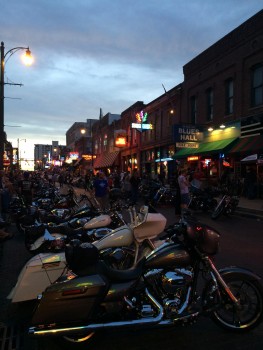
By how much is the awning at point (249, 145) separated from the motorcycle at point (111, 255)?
45.7 feet

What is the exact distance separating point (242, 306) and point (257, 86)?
1765 cm

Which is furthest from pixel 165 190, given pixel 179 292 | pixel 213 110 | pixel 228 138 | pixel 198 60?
pixel 179 292

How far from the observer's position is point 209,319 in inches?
174

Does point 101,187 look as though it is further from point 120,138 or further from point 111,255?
point 120,138

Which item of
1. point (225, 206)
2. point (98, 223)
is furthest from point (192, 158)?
point (98, 223)

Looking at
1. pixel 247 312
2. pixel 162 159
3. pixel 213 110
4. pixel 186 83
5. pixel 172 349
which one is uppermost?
pixel 186 83

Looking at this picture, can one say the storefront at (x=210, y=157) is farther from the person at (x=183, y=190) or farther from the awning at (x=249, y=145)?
the person at (x=183, y=190)

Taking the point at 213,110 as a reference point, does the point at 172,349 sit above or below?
below

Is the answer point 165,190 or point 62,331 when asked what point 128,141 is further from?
point 62,331

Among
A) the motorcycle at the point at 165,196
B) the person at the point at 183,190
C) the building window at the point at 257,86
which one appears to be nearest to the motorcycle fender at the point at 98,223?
the person at the point at 183,190

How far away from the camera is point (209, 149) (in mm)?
21766

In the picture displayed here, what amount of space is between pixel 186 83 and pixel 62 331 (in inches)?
1007

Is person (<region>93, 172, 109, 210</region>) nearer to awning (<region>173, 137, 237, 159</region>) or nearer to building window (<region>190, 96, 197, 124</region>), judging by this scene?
awning (<region>173, 137, 237, 159</region>)

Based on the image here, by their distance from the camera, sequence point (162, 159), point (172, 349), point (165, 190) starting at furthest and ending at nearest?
1. point (162, 159)
2. point (165, 190)
3. point (172, 349)
